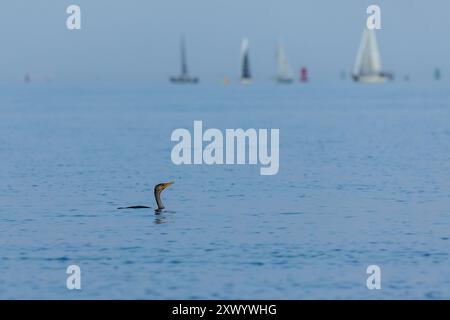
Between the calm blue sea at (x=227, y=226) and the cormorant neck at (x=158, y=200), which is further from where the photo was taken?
the cormorant neck at (x=158, y=200)

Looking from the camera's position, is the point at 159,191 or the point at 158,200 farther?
→ the point at 158,200

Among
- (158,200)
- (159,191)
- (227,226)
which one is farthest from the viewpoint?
(158,200)

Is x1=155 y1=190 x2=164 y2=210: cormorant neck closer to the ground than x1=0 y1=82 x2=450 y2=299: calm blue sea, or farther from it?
farther from it

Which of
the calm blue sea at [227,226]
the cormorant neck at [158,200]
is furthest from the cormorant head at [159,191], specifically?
the calm blue sea at [227,226]

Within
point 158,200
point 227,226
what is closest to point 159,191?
point 158,200

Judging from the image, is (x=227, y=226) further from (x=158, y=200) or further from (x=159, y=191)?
(x=158, y=200)

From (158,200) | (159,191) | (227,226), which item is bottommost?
(227,226)

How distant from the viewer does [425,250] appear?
125 ft

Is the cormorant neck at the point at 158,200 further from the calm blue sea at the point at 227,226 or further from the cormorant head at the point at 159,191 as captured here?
the calm blue sea at the point at 227,226

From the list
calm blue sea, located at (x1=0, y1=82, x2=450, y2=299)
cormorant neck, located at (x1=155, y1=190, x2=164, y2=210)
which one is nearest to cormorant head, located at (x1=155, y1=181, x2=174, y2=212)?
cormorant neck, located at (x1=155, y1=190, x2=164, y2=210)

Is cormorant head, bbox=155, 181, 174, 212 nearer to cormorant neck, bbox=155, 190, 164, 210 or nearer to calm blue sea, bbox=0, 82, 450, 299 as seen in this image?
cormorant neck, bbox=155, 190, 164, 210
